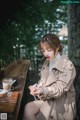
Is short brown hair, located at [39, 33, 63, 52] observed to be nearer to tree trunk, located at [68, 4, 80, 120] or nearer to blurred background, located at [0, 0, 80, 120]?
tree trunk, located at [68, 4, 80, 120]

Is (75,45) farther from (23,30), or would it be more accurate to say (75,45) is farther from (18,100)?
(23,30)

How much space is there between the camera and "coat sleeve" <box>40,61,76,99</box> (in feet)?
9.39

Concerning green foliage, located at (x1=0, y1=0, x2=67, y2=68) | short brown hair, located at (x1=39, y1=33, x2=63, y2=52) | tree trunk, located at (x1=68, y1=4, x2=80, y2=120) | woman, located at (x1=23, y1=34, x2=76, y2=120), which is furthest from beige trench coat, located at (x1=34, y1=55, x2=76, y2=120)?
green foliage, located at (x1=0, y1=0, x2=67, y2=68)

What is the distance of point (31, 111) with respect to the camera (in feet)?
10.3

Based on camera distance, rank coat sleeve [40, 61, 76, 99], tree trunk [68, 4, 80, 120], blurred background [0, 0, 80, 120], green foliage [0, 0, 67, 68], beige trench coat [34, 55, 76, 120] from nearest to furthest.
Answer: coat sleeve [40, 61, 76, 99]
beige trench coat [34, 55, 76, 120]
tree trunk [68, 4, 80, 120]
blurred background [0, 0, 80, 120]
green foliage [0, 0, 67, 68]

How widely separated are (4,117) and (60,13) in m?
8.13

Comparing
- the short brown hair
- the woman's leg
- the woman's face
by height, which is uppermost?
the short brown hair

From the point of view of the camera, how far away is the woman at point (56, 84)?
2966mm

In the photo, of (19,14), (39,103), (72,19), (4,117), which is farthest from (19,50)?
(4,117)

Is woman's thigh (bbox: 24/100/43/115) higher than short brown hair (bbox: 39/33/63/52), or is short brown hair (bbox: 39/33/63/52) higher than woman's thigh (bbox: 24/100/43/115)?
short brown hair (bbox: 39/33/63/52)

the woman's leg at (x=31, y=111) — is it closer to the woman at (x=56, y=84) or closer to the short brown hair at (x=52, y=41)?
the woman at (x=56, y=84)

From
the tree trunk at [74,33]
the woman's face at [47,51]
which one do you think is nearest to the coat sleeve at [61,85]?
the woman's face at [47,51]

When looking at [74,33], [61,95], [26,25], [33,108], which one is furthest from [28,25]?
[61,95]

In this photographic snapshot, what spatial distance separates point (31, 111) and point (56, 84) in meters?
0.40
